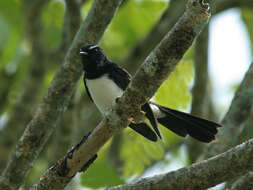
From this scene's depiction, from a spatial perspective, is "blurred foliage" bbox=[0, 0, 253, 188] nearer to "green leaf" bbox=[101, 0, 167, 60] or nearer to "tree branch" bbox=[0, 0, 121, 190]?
"green leaf" bbox=[101, 0, 167, 60]

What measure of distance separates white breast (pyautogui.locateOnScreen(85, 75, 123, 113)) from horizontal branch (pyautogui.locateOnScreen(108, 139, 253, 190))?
1946 mm

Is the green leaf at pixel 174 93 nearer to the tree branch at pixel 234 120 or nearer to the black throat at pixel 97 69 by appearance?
the black throat at pixel 97 69

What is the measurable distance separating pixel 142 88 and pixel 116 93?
7.18ft

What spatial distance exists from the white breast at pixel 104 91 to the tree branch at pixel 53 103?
0.78 m

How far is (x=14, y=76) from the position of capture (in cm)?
735

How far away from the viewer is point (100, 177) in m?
4.55

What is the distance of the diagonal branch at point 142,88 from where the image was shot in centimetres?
296

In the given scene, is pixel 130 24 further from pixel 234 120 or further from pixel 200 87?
pixel 234 120

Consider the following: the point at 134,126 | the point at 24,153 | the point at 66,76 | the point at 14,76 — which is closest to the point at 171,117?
the point at 134,126

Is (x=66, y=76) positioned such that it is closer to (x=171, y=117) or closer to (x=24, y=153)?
(x=24, y=153)

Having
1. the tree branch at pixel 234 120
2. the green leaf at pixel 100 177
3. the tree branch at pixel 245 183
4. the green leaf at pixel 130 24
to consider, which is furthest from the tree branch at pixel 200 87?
the tree branch at pixel 245 183

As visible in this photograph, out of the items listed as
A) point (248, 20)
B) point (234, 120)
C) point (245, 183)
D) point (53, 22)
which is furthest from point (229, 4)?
point (245, 183)

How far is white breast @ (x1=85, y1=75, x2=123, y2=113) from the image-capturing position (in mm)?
5371

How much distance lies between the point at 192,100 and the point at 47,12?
2.75 meters
